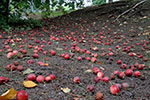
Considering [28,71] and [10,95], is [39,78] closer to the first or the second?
[28,71]

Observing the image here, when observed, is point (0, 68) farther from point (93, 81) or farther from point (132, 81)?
point (132, 81)

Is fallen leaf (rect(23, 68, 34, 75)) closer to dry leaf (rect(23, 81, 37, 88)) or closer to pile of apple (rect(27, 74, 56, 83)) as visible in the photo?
pile of apple (rect(27, 74, 56, 83))

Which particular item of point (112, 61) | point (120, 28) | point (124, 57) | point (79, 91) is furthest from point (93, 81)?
point (120, 28)

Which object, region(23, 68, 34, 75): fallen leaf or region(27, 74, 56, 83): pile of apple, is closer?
region(27, 74, 56, 83): pile of apple

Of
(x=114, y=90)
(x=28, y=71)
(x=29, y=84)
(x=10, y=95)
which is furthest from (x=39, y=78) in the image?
(x=114, y=90)

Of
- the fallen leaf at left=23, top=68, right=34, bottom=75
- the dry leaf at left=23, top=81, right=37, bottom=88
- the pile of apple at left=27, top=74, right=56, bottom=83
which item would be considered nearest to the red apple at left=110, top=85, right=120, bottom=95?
the pile of apple at left=27, top=74, right=56, bottom=83

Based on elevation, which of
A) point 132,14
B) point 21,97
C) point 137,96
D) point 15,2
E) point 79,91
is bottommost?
point 137,96

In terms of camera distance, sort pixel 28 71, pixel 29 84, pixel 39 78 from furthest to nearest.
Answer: pixel 28 71
pixel 39 78
pixel 29 84

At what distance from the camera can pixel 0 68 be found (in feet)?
6.75

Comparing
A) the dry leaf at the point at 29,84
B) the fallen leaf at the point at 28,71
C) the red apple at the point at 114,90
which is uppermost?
the fallen leaf at the point at 28,71

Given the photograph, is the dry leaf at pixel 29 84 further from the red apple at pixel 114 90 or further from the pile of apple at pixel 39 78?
the red apple at pixel 114 90

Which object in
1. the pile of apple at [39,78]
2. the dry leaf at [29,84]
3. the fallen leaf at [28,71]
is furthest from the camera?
the fallen leaf at [28,71]

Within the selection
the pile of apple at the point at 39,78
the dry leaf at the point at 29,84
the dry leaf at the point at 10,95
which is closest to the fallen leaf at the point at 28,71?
the pile of apple at the point at 39,78

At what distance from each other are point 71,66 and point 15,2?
4810mm
